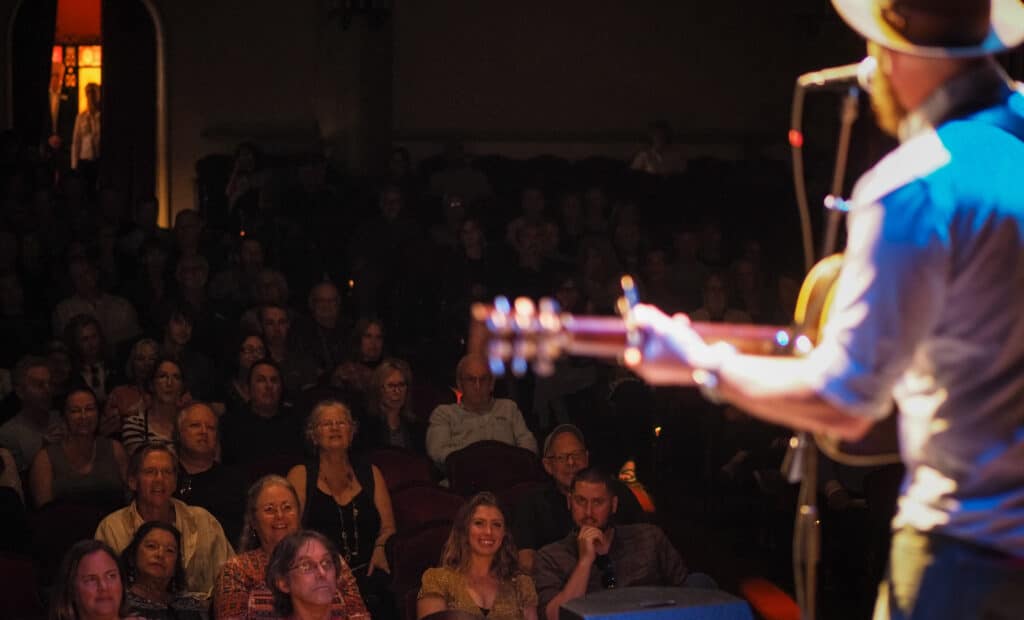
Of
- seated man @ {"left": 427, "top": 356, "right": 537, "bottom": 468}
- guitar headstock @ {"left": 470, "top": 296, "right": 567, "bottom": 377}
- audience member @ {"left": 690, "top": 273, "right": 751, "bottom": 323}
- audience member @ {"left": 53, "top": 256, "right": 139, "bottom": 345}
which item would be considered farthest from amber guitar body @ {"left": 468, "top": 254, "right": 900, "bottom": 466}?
audience member @ {"left": 53, "top": 256, "right": 139, "bottom": 345}

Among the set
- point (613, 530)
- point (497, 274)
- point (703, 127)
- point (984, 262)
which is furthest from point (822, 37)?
point (984, 262)

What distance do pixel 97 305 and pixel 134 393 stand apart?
1504 millimetres

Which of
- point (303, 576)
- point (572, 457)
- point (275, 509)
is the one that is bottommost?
point (303, 576)

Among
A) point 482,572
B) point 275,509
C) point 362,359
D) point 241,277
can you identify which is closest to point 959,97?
point 482,572

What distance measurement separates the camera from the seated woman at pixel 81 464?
5.88m

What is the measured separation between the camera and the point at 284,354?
7.39m

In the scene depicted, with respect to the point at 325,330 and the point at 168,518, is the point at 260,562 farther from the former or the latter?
the point at 325,330

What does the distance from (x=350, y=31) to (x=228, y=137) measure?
1675 mm

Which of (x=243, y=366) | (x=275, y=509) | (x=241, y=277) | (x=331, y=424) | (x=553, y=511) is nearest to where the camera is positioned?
(x=275, y=509)

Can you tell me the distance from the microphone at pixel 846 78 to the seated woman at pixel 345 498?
13.0 ft

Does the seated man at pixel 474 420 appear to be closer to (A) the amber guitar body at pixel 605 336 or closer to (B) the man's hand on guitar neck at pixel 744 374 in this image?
(A) the amber guitar body at pixel 605 336

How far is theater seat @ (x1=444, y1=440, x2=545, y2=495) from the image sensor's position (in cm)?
629

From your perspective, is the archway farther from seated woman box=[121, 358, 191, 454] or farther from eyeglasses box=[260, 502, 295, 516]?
eyeglasses box=[260, 502, 295, 516]

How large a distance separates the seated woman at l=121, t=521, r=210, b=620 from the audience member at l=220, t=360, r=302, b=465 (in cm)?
119
